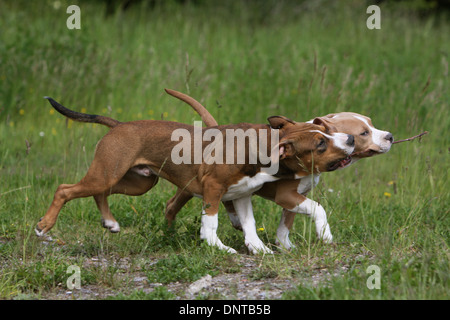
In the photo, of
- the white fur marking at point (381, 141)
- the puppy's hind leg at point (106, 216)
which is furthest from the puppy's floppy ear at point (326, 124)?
the puppy's hind leg at point (106, 216)

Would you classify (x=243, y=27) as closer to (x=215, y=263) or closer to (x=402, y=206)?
(x=402, y=206)

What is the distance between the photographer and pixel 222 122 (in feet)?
Answer: 27.8

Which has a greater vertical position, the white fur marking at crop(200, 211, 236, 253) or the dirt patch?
the white fur marking at crop(200, 211, 236, 253)

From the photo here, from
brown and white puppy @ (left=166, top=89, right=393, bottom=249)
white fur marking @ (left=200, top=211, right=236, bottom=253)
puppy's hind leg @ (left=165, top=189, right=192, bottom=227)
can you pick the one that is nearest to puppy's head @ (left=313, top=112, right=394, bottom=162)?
brown and white puppy @ (left=166, top=89, right=393, bottom=249)

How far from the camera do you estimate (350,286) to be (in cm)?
423

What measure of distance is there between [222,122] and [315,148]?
11.2 feet

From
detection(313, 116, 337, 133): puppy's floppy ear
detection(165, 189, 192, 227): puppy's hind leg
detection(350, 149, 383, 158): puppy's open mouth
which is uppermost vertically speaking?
detection(313, 116, 337, 133): puppy's floppy ear

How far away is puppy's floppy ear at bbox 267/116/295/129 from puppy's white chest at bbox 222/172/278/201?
0.44 metres

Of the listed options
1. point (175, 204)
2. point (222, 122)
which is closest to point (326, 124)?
point (175, 204)

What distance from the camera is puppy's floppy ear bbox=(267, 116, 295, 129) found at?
17.9 ft

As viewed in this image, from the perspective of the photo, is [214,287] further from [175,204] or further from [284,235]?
[175,204]

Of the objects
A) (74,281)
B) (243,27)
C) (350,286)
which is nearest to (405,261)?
(350,286)

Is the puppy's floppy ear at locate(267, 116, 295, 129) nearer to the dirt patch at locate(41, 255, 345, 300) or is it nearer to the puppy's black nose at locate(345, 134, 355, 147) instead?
the puppy's black nose at locate(345, 134, 355, 147)

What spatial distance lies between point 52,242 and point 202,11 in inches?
400
